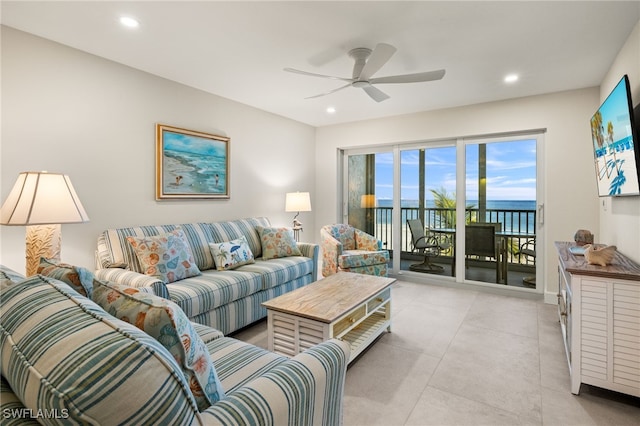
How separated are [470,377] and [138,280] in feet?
7.79

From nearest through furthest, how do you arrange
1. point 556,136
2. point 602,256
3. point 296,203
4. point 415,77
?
point 602,256 → point 415,77 → point 556,136 → point 296,203

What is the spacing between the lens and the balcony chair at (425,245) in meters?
4.76

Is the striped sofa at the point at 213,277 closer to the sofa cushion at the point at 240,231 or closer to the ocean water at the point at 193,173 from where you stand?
the sofa cushion at the point at 240,231

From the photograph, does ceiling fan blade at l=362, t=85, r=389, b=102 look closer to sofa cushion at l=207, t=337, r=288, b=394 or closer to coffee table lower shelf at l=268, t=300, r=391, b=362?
coffee table lower shelf at l=268, t=300, r=391, b=362

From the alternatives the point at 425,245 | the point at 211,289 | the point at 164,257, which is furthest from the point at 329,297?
the point at 425,245

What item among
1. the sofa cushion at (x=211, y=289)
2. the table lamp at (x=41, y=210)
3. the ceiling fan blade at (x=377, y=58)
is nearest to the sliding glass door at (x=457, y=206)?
the ceiling fan blade at (x=377, y=58)

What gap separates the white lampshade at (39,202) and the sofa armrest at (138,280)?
514mm

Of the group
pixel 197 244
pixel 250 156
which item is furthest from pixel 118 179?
pixel 250 156

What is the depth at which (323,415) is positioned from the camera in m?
1.13

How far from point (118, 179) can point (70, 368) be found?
2.83 meters

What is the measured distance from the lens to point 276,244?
3.75 meters

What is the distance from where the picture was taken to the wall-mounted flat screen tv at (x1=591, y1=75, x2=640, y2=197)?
198 cm

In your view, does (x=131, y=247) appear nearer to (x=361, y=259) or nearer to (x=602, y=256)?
(x=361, y=259)

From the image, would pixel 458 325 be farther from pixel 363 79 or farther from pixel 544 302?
pixel 363 79
